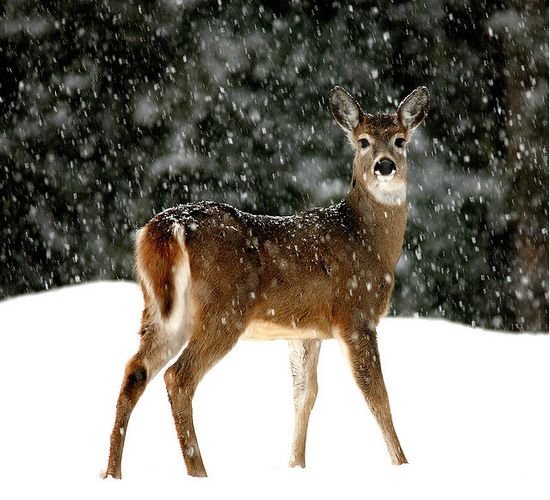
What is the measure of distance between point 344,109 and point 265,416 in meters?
2.34

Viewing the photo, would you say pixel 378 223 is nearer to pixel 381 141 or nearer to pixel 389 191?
pixel 389 191

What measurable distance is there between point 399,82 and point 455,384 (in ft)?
16.4

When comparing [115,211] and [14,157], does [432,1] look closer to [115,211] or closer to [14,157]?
[115,211]

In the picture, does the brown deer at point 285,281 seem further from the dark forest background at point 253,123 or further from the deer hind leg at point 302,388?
the dark forest background at point 253,123

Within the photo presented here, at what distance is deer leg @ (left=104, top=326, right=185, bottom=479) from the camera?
17.8 feet

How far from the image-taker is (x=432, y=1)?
1259cm

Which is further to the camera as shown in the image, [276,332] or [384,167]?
[384,167]

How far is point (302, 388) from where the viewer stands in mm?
6449

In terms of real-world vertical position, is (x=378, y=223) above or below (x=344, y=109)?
below

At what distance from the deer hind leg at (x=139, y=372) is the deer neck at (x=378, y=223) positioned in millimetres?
1324

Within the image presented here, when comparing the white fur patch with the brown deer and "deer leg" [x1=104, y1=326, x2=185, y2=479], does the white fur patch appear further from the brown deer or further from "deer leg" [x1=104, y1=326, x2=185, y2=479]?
"deer leg" [x1=104, y1=326, x2=185, y2=479]

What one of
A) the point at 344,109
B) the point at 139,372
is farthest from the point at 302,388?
the point at 344,109

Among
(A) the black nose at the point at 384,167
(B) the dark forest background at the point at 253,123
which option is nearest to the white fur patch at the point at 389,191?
(A) the black nose at the point at 384,167

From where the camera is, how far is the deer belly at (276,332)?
19.2ft
